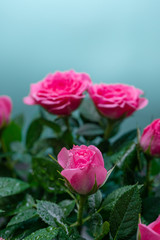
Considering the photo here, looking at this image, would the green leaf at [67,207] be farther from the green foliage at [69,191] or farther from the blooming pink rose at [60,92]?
the blooming pink rose at [60,92]

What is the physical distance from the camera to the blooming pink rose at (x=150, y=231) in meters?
0.20

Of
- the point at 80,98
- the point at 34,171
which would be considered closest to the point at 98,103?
the point at 80,98

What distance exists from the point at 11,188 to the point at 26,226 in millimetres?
45

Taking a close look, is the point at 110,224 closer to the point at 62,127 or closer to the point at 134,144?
the point at 134,144

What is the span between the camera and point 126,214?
0.25 m

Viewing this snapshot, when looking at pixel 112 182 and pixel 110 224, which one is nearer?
pixel 110 224

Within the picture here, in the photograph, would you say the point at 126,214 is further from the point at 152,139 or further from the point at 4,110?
the point at 4,110

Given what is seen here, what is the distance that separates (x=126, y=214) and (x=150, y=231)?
0.05 meters

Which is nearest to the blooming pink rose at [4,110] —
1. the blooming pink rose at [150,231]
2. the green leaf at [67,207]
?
the green leaf at [67,207]

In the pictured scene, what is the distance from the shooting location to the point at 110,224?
9.8 inches

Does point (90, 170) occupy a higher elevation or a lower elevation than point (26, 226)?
higher

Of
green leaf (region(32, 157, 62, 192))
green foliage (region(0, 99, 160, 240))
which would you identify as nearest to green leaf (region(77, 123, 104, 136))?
green foliage (region(0, 99, 160, 240))

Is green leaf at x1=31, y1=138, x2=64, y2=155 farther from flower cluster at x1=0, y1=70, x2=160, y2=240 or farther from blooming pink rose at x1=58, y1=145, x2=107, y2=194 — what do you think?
blooming pink rose at x1=58, y1=145, x2=107, y2=194

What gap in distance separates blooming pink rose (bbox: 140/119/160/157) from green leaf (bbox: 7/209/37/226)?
5.8 inches
